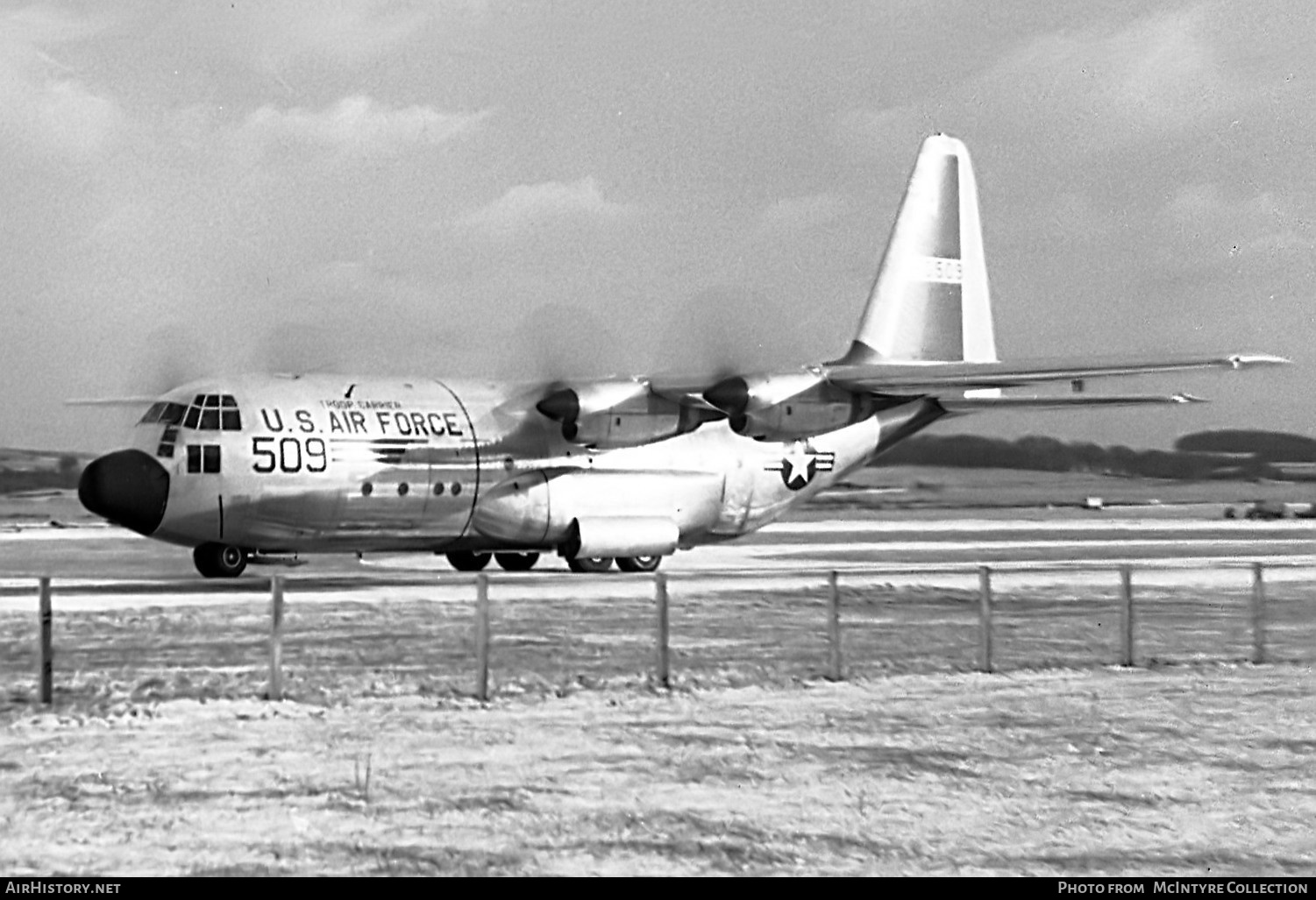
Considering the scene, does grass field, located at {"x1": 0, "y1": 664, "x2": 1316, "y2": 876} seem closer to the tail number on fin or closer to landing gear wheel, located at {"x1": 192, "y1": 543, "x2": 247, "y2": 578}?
landing gear wheel, located at {"x1": 192, "y1": 543, "x2": 247, "y2": 578}

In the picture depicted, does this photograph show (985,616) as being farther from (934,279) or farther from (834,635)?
(934,279)

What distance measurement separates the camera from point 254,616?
82.1 feet

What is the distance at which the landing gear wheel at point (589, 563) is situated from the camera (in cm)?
3369

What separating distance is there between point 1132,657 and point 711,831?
1107 centimetres

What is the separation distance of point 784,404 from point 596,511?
4156 millimetres

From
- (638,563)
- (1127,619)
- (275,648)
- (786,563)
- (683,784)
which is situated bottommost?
(786,563)

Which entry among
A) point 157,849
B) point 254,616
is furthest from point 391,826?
point 254,616

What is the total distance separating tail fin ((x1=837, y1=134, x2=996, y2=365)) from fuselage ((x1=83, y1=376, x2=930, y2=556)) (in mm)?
3413

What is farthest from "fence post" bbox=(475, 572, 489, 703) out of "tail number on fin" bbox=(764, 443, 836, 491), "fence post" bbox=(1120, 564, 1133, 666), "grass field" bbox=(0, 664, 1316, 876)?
"tail number on fin" bbox=(764, 443, 836, 491)

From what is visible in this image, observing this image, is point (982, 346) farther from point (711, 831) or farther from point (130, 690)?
point (711, 831)

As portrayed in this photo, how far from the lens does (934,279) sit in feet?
135

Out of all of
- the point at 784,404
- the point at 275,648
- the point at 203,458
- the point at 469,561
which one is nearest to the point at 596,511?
the point at 469,561

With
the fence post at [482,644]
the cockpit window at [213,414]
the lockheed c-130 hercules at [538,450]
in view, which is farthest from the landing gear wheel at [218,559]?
the fence post at [482,644]
